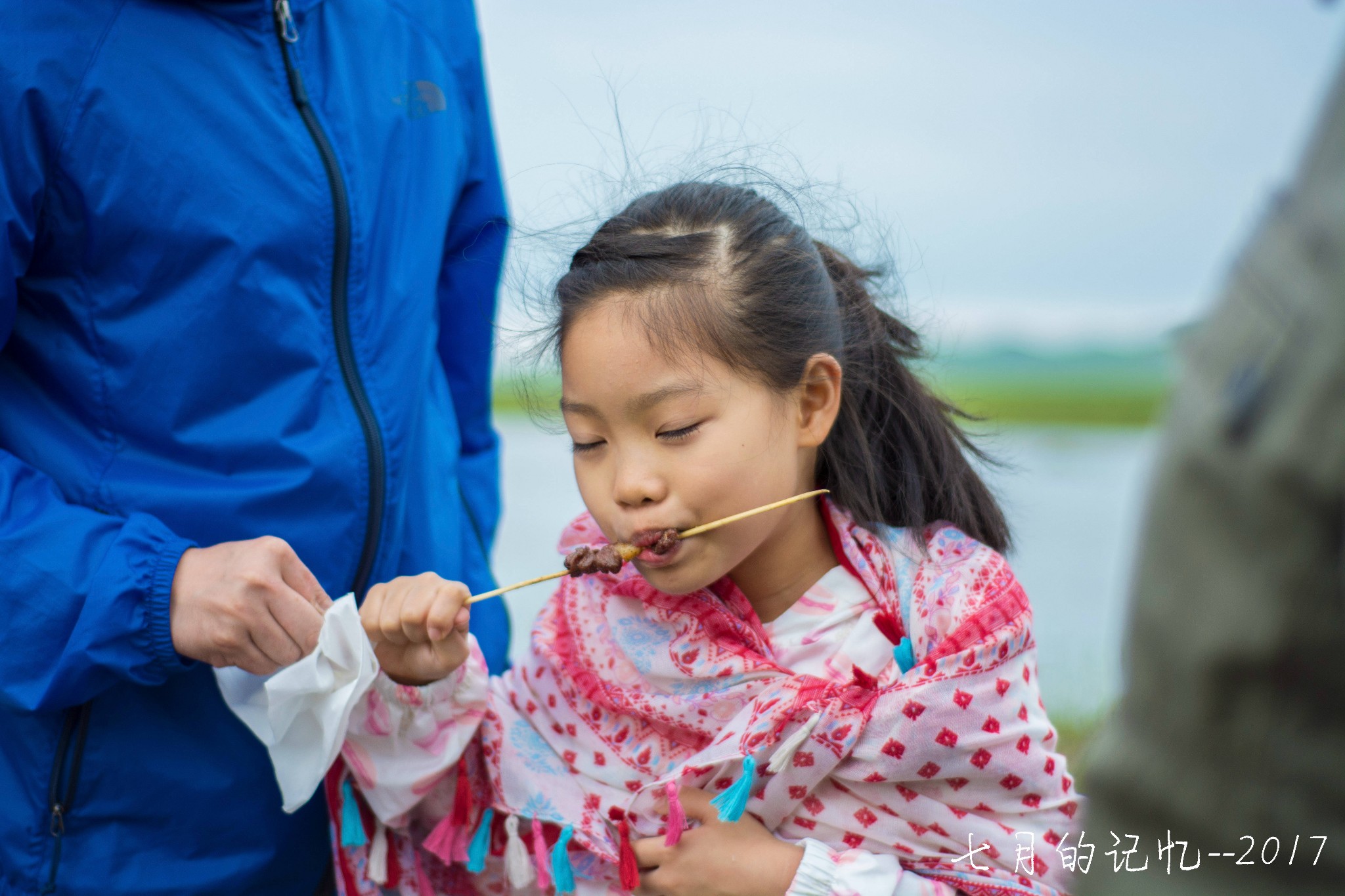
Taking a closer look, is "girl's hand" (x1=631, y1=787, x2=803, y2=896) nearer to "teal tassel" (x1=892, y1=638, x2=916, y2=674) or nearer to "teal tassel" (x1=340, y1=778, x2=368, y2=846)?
"teal tassel" (x1=892, y1=638, x2=916, y2=674)

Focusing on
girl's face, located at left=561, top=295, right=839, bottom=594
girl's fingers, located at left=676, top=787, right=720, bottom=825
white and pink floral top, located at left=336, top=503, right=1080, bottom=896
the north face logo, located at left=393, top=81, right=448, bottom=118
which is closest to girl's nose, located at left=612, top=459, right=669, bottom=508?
girl's face, located at left=561, top=295, right=839, bottom=594

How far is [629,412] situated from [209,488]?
0.72m

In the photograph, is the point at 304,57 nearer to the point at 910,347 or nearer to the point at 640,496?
the point at 640,496

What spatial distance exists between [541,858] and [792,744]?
20.6 inches

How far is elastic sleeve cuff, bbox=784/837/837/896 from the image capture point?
5.73ft

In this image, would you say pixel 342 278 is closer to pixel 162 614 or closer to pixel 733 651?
pixel 162 614

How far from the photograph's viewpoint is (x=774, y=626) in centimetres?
202

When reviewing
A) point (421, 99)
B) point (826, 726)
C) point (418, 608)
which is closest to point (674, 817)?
point (826, 726)

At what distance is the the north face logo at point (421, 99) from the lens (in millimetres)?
2160

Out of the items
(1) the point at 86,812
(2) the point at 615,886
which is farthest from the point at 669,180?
(1) the point at 86,812

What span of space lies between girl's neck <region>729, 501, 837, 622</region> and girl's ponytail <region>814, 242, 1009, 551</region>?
0.33ft

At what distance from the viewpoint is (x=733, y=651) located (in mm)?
1955

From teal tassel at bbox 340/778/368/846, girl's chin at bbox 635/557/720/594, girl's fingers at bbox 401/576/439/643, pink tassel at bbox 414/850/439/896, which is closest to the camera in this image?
girl's fingers at bbox 401/576/439/643

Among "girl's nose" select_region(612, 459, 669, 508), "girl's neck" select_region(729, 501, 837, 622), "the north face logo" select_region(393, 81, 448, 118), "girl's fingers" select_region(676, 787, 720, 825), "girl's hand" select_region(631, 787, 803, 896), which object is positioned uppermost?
"the north face logo" select_region(393, 81, 448, 118)
